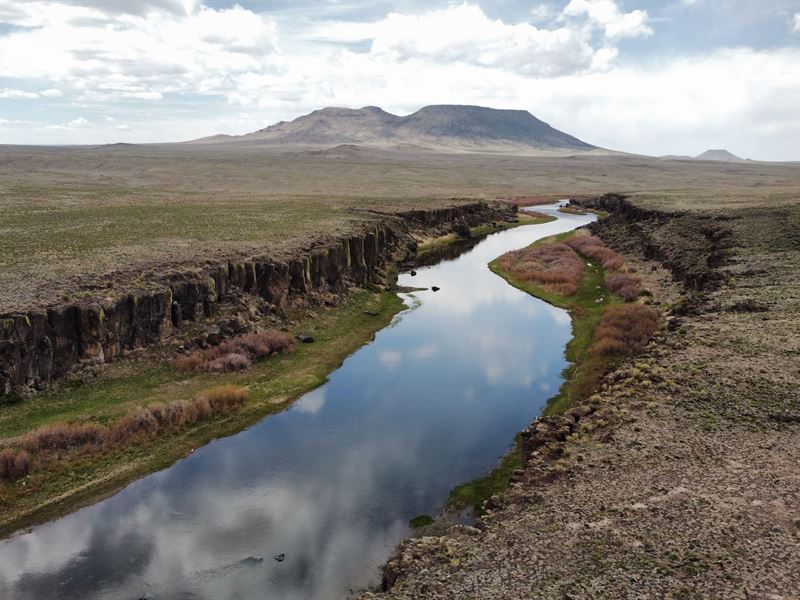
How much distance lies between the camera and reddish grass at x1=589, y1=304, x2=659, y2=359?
40406 millimetres

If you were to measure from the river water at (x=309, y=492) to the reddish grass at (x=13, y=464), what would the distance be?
3.79 m

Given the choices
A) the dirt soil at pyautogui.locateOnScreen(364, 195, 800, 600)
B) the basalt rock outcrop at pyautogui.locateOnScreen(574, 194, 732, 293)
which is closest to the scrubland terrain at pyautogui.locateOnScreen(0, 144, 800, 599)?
the dirt soil at pyautogui.locateOnScreen(364, 195, 800, 600)

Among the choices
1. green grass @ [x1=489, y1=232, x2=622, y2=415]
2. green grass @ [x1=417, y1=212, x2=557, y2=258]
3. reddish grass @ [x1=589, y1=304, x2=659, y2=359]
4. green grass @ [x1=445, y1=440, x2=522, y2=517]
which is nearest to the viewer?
green grass @ [x1=445, y1=440, x2=522, y2=517]

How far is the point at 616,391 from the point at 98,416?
1067 inches

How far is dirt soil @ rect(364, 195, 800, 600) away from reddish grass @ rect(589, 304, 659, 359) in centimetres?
388

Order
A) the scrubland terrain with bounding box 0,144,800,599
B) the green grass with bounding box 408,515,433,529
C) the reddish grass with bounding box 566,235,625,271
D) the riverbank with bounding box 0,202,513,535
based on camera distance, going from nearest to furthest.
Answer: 1. the scrubland terrain with bounding box 0,144,800,599
2. the green grass with bounding box 408,515,433,529
3. the riverbank with bounding box 0,202,513,535
4. the reddish grass with bounding box 566,235,625,271

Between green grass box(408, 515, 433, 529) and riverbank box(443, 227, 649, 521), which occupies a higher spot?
riverbank box(443, 227, 649, 521)

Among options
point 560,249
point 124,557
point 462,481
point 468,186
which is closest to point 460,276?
point 560,249

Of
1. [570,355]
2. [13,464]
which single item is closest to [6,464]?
[13,464]

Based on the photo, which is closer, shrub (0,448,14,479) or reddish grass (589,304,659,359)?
shrub (0,448,14,479)

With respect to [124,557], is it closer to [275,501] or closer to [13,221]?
[275,501]

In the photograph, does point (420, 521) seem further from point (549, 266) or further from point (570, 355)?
point (549, 266)

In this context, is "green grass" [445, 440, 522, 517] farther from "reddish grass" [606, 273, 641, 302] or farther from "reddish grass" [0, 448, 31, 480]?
"reddish grass" [606, 273, 641, 302]

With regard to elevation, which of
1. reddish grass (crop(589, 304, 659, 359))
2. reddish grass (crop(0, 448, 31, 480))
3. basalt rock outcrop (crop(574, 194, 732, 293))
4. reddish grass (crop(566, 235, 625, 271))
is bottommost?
reddish grass (crop(0, 448, 31, 480))
